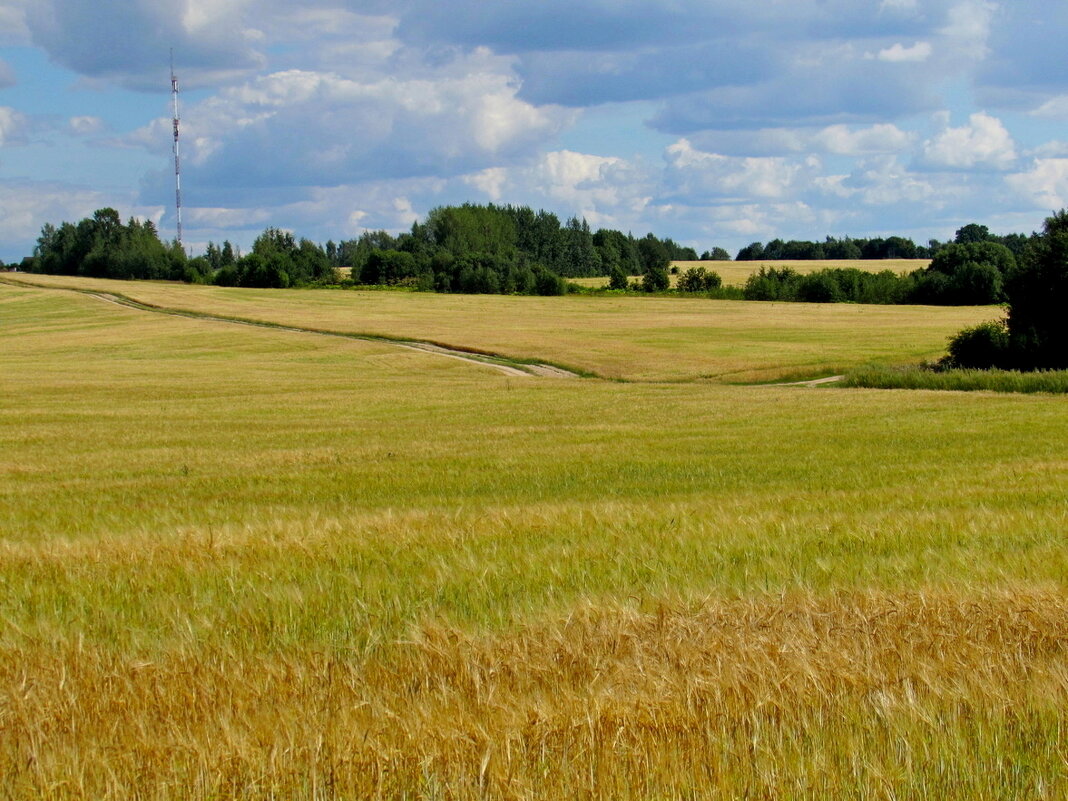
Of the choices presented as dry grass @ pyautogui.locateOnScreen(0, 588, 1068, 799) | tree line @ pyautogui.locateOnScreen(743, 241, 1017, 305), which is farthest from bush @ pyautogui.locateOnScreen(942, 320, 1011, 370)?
tree line @ pyautogui.locateOnScreen(743, 241, 1017, 305)

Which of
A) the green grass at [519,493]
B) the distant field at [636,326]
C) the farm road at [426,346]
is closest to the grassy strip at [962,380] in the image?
the green grass at [519,493]

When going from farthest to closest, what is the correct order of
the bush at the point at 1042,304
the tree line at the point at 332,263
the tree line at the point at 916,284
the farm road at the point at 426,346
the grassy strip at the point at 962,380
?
the tree line at the point at 332,263 → the tree line at the point at 916,284 → the farm road at the point at 426,346 → the bush at the point at 1042,304 → the grassy strip at the point at 962,380

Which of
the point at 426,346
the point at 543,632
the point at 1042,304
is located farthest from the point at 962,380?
the point at 543,632

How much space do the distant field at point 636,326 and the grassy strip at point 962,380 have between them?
6.53m

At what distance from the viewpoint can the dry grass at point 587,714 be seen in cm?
350

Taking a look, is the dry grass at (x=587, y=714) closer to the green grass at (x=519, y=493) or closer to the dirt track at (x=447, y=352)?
the green grass at (x=519, y=493)

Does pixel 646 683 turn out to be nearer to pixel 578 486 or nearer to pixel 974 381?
pixel 578 486

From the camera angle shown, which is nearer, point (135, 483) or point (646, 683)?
point (646, 683)

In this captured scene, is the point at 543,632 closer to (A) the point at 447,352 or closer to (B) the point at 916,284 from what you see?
(A) the point at 447,352

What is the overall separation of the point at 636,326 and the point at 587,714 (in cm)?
8013

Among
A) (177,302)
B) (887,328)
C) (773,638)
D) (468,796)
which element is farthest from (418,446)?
(177,302)

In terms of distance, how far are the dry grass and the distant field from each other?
1849 inches

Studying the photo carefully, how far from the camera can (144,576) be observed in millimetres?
6609

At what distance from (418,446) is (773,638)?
16135mm
